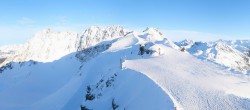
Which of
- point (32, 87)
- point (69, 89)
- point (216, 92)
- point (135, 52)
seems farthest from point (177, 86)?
point (32, 87)

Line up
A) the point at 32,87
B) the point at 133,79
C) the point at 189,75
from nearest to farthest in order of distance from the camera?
the point at 189,75 → the point at 133,79 → the point at 32,87

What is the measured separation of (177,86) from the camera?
48625mm

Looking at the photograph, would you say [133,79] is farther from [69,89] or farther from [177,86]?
[69,89]

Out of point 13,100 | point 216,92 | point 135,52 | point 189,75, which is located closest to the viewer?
point 216,92

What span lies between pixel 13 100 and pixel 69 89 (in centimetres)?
4038

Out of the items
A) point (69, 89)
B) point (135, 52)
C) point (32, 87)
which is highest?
point (135, 52)

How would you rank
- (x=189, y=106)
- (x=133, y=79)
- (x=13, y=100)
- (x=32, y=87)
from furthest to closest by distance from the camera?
1. (x=32, y=87)
2. (x=13, y=100)
3. (x=133, y=79)
4. (x=189, y=106)

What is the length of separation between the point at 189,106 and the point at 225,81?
14.4 meters

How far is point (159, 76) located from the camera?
56750 mm

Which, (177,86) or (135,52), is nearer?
(177,86)

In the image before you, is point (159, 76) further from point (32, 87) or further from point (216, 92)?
point (32, 87)

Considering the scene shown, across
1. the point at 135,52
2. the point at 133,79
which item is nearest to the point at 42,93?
the point at 135,52

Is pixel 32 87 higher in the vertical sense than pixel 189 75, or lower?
lower

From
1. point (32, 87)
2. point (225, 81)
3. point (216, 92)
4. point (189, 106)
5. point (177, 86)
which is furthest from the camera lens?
point (32, 87)
